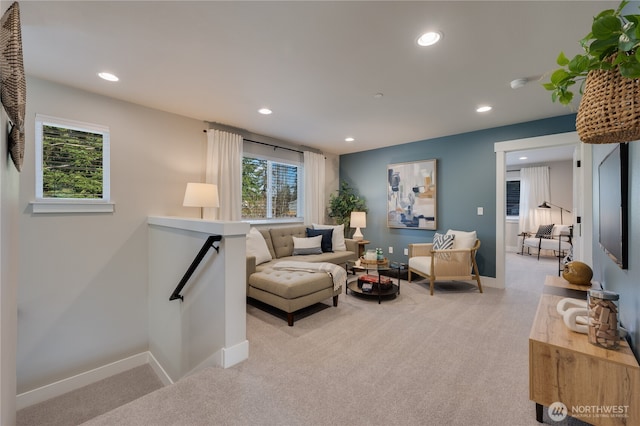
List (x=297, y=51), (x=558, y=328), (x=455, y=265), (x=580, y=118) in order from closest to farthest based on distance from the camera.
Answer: (x=580, y=118) < (x=558, y=328) < (x=297, y=51) < (x=455, y=265)

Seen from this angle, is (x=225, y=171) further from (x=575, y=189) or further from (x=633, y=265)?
(x=575, y=189)

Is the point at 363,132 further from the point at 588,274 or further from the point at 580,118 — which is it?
the point at 580,118

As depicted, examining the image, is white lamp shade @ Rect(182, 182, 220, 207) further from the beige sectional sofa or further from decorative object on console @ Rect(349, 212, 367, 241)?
decorative object on console @ Rect(349, 212, 367, 241)

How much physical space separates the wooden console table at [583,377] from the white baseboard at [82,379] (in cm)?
324

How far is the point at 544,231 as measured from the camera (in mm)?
6523

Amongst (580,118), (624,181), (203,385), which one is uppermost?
(580,118)

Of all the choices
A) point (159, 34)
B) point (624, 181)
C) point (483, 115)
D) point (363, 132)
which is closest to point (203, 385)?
point (159, 34)

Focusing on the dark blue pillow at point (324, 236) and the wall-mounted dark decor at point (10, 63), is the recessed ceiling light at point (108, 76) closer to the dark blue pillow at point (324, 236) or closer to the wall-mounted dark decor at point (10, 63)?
the wall-mounted dark decor at point (10, 63)

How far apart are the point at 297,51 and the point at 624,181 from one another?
225 cm

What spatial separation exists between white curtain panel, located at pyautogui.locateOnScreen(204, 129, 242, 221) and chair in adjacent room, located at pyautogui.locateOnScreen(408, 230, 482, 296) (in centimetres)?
289

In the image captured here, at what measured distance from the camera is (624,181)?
150 centimetres

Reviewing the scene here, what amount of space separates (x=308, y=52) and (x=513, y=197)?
26.3ft

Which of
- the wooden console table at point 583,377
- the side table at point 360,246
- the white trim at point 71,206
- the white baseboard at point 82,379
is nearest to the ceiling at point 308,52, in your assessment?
the white trim at point 71,206

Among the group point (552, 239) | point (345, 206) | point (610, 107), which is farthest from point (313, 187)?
point (552, 239)
